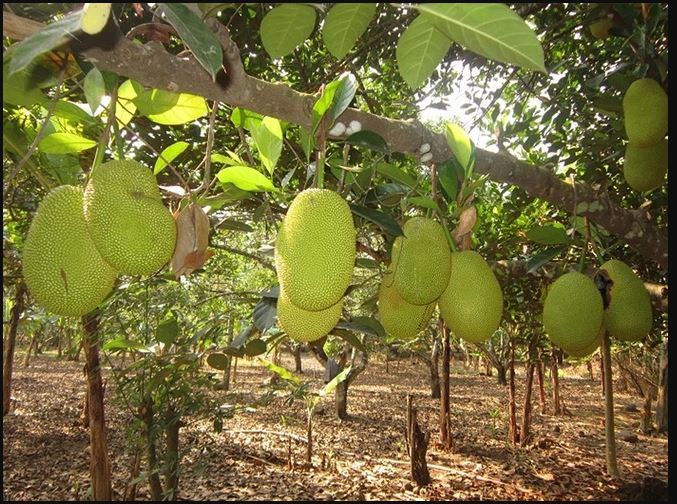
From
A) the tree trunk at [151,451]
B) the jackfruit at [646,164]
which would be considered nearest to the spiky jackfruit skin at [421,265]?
the jackfruit at [646,164]

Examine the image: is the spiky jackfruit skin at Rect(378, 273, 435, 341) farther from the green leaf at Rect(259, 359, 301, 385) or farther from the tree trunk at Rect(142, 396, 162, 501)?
the green leaf at Rect(259, 359, 301, 385)

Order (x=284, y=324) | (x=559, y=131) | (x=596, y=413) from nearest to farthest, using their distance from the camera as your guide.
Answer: (x=284, y=324)
(x=559, y=131)
(x=596, y=413)

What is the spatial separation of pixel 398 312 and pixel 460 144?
0.46 metres

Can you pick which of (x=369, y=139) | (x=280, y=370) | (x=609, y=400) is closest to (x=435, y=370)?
(x=280, y=370)

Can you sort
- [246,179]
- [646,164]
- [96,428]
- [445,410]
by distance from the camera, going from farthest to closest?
[445,410], [96,428], [646,164], [246,179]

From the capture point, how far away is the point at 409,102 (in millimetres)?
2676

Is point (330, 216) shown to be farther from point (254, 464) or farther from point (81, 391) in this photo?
point (81, 391)

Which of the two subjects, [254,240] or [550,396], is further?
[550,396]

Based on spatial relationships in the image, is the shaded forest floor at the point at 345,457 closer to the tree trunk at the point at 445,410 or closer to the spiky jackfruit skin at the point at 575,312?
the tree trunk at the point at 445,410

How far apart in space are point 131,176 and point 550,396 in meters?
11.7

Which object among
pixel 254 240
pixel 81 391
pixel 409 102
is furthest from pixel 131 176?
pixel 81 391

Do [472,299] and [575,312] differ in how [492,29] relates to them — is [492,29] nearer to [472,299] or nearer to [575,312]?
[472,299]

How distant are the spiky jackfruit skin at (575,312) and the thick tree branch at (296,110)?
0.22 m

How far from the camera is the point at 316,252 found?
89 centimetres
